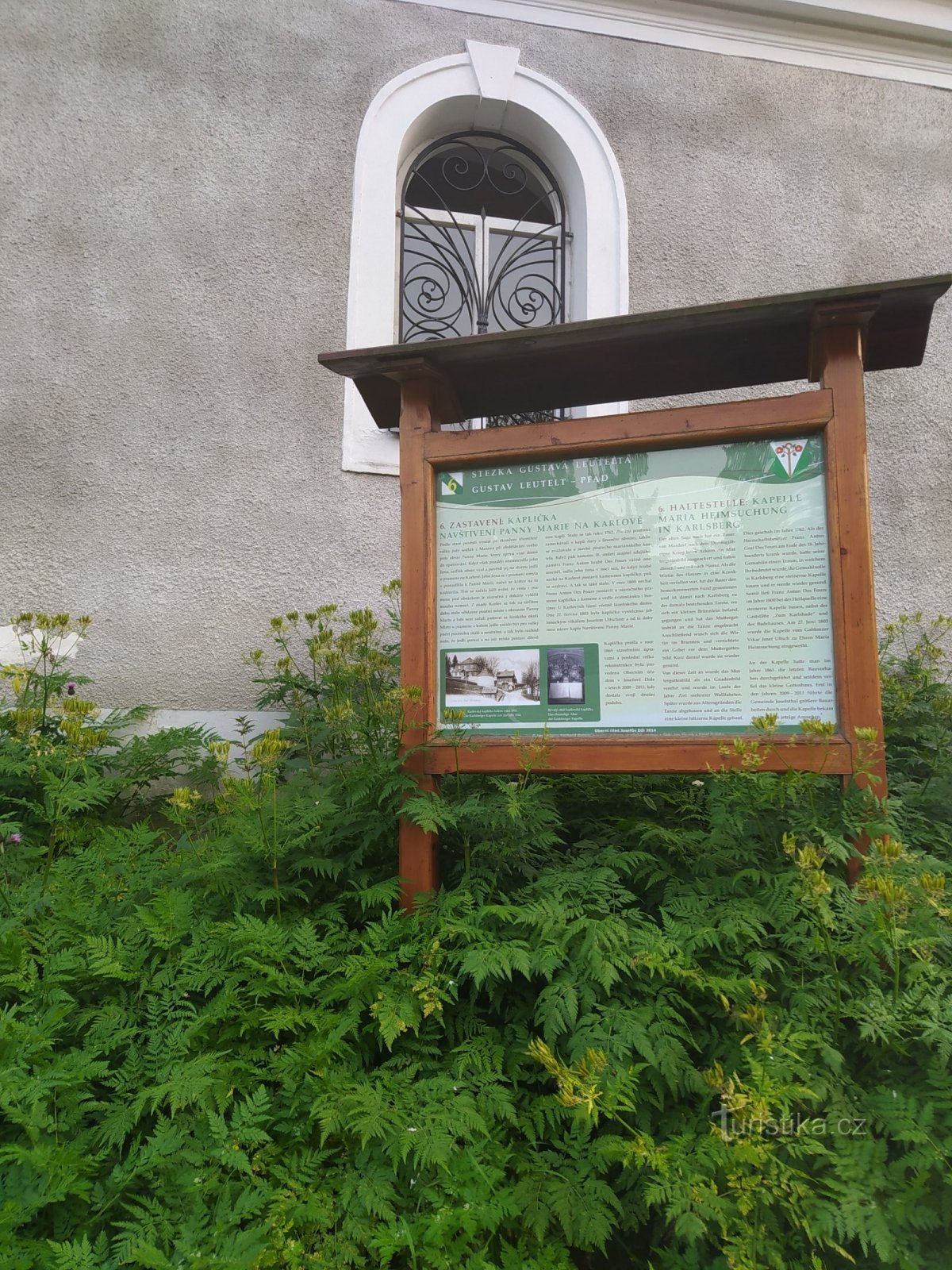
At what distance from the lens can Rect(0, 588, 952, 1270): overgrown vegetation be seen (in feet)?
5.92

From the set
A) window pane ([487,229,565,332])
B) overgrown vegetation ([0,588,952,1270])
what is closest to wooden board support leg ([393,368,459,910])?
overgrown vegetation ([0,588,952,1270])

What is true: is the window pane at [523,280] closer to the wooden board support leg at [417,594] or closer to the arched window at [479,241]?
the arched window at [479,241]

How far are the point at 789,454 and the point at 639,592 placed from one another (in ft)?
2.31

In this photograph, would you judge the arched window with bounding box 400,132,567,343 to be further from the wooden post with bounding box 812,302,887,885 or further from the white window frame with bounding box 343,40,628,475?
the wooden post with bounding box 812,302,887,885

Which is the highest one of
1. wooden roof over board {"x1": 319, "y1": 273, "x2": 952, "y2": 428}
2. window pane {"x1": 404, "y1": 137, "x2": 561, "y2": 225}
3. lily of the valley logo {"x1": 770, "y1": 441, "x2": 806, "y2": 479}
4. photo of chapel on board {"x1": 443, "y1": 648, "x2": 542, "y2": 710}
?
window pane {"x1": 404, "y1": 137, "x2": 561, "y2": 225}

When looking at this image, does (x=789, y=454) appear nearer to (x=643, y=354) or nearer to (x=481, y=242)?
(x=643, y=354)

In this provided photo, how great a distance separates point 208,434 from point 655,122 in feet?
12.5

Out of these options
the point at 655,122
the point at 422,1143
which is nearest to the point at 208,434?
the point at 655,122

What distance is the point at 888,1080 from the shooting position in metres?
1.99

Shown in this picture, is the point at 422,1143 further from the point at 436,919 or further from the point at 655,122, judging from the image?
the point at 655,122

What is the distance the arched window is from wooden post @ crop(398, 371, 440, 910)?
254 cm

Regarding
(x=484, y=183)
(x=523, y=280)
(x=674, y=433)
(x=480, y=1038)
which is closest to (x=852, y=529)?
(x=674, y=433)

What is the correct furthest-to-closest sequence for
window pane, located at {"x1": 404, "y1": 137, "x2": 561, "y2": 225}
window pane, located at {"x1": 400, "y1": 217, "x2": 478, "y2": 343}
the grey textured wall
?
window pane, located at {"x1": 404, "y1": 137, "x2": 561, "y2": 225}, window pane, located at {"x1": 400, "y1": 217, "x2": 478, "y2": 343}, the grey textured wall

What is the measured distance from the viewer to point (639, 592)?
280 cm
